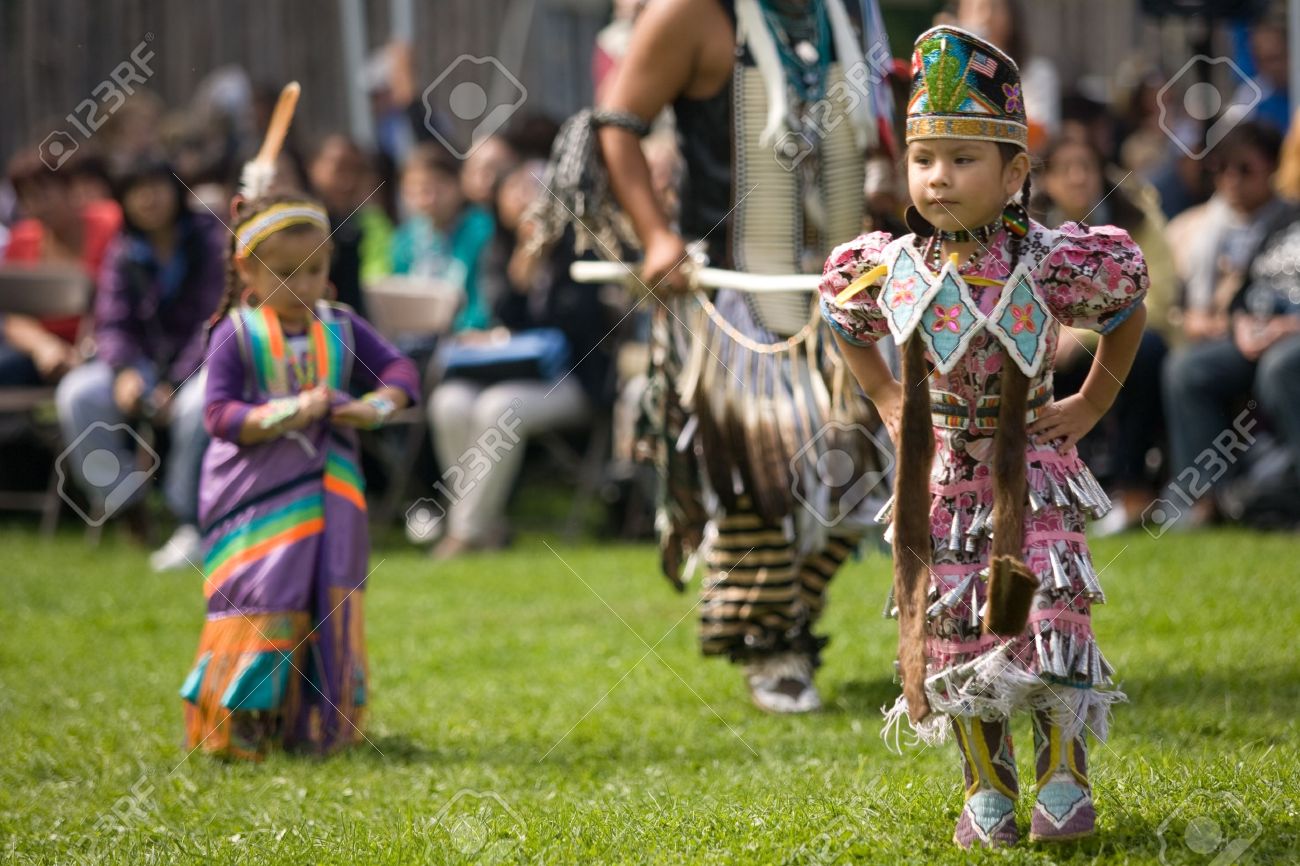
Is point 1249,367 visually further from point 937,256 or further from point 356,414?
point 937,256

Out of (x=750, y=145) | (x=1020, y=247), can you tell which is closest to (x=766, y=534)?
(x=750, y=145)

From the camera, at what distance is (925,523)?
344 cm

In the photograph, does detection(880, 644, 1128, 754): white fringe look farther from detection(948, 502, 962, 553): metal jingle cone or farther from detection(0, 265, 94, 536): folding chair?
detection(0, 265, 94, 536): folding chair

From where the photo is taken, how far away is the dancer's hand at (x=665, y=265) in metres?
4.96

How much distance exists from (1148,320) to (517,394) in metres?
3.18

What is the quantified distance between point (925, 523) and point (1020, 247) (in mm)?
573

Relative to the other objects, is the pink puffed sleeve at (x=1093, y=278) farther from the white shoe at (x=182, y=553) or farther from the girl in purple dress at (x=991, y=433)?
the white shoe at (x=182, y=553)

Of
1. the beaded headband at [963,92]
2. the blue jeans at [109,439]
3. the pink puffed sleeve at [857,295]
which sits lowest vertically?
the blue jeans at [109,439]

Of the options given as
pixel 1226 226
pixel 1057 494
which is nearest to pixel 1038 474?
pixel 1057 494

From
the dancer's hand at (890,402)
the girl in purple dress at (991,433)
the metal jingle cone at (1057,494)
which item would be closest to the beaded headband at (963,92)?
the girl in purple dress at (991,433)

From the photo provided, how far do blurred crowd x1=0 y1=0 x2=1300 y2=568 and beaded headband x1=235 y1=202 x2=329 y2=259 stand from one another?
2.48m

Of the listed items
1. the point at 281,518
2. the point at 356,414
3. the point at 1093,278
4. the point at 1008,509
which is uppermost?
the point at 1093,278

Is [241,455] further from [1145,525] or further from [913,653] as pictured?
[1145,525]

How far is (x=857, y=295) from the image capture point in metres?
3.54
